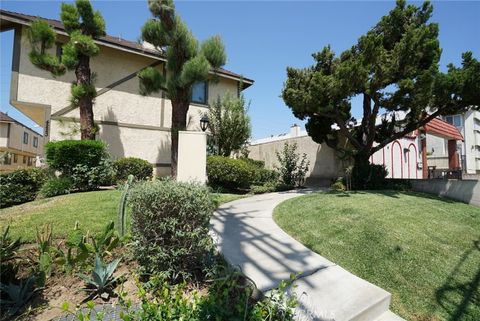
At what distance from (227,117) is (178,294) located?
9308 mm

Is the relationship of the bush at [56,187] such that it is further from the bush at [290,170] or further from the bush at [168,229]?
the bush at [290,170]

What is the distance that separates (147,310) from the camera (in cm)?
210

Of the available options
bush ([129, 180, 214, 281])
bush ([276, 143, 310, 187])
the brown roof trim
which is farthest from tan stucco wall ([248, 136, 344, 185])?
bush ([129, 180, 214, 281])

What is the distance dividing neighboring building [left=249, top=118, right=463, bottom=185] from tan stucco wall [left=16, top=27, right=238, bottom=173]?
5247 millimetres

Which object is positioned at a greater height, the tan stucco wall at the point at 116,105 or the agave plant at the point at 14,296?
the tan stucco wall at the point at 116,105

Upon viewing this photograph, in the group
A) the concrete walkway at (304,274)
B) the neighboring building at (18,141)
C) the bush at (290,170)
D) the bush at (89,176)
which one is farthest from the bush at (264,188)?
the neighboring building at (18,141)

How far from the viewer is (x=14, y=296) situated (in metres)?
2.40

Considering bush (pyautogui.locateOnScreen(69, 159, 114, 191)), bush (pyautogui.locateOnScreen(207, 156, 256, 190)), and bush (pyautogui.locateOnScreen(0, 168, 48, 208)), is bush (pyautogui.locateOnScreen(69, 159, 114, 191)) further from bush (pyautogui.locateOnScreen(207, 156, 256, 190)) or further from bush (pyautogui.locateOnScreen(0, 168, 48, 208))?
bush (pyautogui.locateOnScreen(207, 156, 256, 190))

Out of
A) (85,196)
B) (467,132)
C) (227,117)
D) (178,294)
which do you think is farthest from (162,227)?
(467,132)

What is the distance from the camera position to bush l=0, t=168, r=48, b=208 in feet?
20.9

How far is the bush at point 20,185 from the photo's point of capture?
638 centimetres

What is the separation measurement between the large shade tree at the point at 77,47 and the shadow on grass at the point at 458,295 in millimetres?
10153

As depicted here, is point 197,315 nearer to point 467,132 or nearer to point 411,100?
point 411,100

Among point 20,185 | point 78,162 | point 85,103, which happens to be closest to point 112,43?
point 85,103
